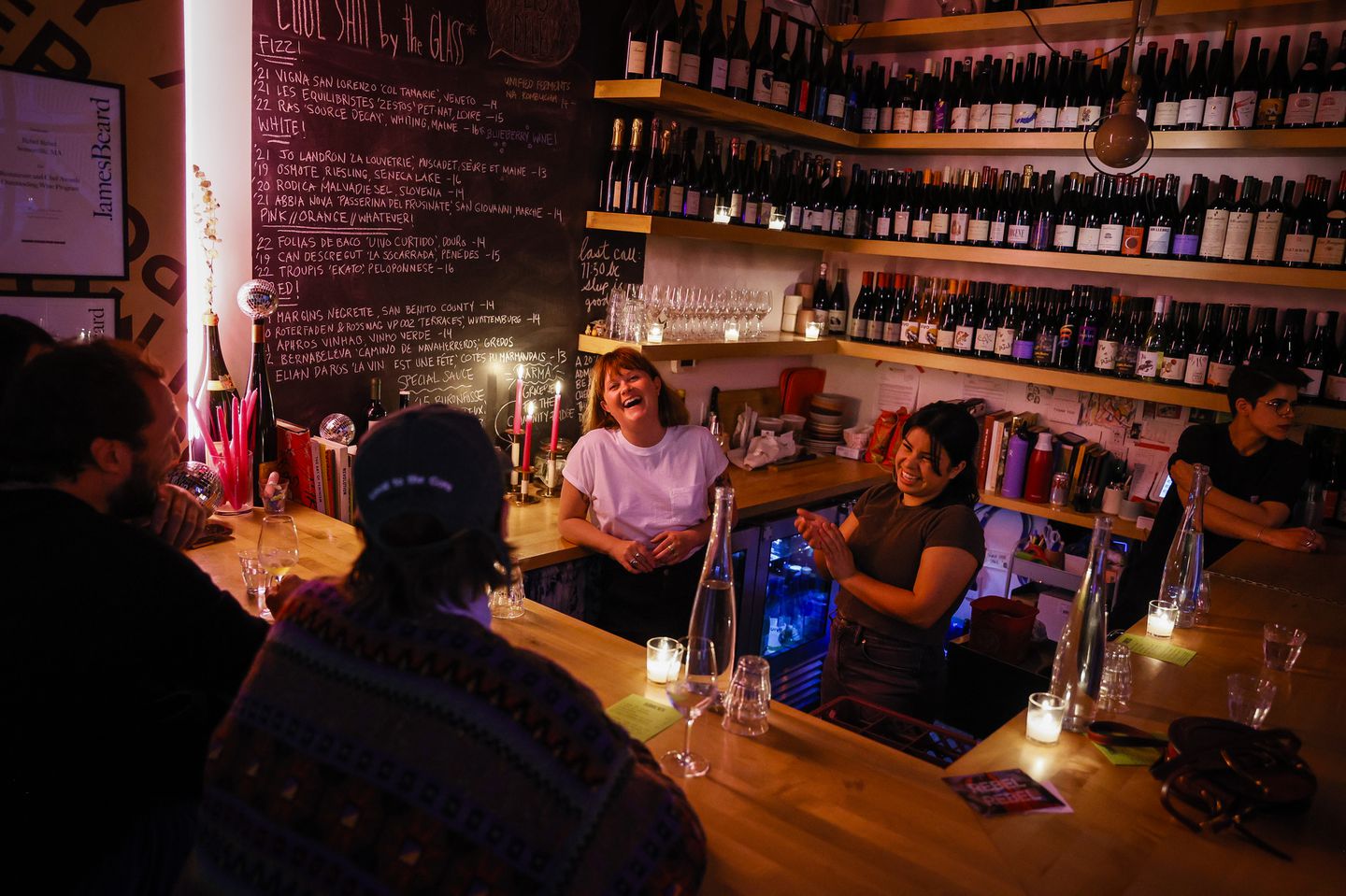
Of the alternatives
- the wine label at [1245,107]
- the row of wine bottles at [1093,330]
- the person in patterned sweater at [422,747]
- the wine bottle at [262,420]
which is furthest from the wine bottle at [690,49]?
the person in patterned sweater at [422,747]

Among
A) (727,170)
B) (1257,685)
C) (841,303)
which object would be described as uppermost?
(727,170)

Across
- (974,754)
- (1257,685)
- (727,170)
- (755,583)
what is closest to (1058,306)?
(727,170)

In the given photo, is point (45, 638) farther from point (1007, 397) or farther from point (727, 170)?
point (1007, 397)

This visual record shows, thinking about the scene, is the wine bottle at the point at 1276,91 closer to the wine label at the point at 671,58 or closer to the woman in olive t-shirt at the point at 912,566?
the woman in olive t-shirt at the point at 912,566

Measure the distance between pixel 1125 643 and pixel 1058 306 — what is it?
240cm

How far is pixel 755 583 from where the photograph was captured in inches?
151

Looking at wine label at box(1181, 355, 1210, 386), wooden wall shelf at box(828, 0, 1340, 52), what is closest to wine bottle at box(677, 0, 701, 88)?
wooden wall shelf at box(828, 0, 1340, 52)

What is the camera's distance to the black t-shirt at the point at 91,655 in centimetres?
139

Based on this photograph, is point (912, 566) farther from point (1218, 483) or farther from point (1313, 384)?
point (1313, 384)

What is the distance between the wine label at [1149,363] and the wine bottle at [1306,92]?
960mm

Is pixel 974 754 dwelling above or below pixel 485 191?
below

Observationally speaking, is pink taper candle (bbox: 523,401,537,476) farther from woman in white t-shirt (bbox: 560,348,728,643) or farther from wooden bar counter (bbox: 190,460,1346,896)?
wooden bar counter (bbox: 190,460,1346,896)

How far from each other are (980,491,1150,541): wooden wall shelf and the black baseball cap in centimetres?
358

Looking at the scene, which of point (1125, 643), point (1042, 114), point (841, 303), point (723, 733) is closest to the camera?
point (723, 733)
